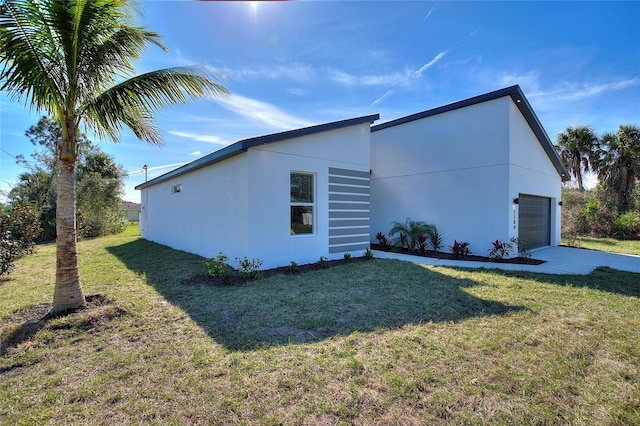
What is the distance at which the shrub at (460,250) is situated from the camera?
397 inches

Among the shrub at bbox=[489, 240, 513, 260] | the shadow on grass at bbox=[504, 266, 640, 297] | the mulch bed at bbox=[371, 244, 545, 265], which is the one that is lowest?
the shadow on grass at bbox=[504, 266, 640, 297]

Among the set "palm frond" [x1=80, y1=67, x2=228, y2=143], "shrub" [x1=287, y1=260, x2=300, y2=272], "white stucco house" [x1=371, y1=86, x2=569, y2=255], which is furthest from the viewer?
"white stucco house" [x1=371, y1=86, x2=569, y2=255]

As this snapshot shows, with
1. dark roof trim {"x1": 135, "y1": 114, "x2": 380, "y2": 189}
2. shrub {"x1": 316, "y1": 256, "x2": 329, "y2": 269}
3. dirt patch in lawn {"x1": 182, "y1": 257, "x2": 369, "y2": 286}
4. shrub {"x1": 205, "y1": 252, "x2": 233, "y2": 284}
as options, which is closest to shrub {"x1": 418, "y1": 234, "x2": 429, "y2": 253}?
dirt patch in lawn {"x1": 182, "y1": 257, "x2": 369, "y2": 286}

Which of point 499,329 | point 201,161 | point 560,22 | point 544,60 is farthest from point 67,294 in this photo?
point 544,60

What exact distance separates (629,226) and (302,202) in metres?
18.9

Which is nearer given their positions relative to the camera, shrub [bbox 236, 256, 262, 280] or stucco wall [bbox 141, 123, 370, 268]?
shrub [bbox 236, 256, 262, 280]

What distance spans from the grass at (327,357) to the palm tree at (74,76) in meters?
1.57

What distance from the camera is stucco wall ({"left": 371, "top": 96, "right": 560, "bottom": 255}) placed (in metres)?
9.77

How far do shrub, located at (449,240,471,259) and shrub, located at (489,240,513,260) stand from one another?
80 centimetres

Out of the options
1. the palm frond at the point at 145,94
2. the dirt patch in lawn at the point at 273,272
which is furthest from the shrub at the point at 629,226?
the palm frond at the point at 145,94

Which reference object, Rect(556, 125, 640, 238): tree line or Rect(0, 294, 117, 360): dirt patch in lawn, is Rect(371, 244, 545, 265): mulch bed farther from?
Rect(556, 125, 640, 238): tree line

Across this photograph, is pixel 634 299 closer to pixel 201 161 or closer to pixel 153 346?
pixel 153 346

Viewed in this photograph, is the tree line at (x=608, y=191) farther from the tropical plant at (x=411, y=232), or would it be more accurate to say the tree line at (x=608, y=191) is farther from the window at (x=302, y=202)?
the window at (x=302, y=202)

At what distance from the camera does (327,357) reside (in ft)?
10.6
